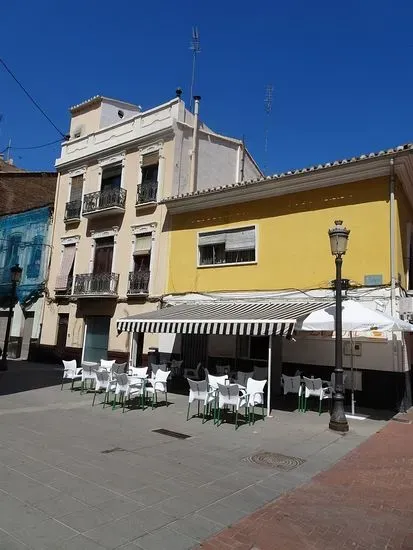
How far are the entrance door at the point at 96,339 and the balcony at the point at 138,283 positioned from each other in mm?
1997

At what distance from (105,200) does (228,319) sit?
10660 mm

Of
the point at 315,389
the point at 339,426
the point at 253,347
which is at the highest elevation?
the point at 253,347

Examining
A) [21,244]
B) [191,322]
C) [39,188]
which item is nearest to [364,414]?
[191,322]

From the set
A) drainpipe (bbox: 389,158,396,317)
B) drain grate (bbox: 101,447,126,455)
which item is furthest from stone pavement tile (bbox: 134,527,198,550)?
drainpipe (bbox: 389,158,396,317)

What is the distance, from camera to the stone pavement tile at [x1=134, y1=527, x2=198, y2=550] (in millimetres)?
3766

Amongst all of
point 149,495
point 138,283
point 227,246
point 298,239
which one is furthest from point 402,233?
point 149,495

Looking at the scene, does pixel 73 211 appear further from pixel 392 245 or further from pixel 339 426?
pixel 339 426

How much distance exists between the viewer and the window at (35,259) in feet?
75.1

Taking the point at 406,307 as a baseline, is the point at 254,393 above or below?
below

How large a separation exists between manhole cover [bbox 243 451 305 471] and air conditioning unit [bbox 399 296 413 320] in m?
6.80

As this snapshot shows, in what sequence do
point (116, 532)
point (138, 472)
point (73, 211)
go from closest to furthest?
point (116, 532)
point (138, 472)
point (73, 211)

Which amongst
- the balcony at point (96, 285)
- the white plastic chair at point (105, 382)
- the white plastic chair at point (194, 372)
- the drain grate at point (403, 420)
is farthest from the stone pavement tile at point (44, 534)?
the balcony at point (96, 285)

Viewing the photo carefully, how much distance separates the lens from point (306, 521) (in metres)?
4.42

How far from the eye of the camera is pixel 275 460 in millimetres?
6730
